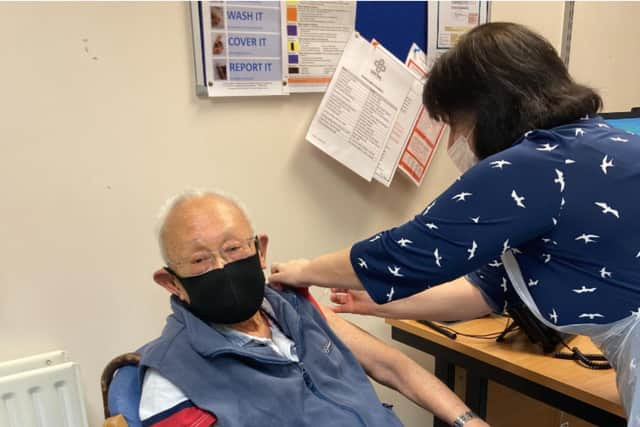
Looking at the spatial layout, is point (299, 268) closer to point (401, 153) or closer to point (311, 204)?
point (311, 204)

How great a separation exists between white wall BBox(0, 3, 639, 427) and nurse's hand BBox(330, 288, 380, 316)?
35cm

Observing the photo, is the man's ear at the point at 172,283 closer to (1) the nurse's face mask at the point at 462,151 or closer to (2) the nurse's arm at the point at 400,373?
(2) the nurse's arm at the point at 400,373

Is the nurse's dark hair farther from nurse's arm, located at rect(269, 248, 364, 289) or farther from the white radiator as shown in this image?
the white radiator

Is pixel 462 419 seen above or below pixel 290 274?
below

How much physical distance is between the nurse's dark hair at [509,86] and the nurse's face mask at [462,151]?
0.05 m

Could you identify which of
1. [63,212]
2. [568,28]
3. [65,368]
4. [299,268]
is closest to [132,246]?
[63,212]

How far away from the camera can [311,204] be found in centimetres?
186

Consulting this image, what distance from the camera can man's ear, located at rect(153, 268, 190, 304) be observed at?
124 cm

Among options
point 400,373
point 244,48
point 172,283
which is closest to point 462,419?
point 400,373

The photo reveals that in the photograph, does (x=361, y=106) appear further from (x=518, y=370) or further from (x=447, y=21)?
(x=518, y=370)

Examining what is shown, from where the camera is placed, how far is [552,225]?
1043 mm

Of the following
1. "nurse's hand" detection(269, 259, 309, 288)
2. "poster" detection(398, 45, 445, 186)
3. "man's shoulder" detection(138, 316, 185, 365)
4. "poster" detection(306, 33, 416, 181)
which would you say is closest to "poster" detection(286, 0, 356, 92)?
"poster" detection(306, 33, 416, 181)

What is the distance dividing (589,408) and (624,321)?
32cm

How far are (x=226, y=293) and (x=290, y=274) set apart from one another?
208mm
